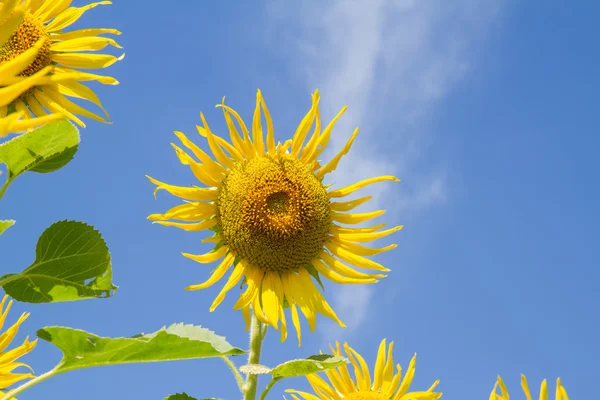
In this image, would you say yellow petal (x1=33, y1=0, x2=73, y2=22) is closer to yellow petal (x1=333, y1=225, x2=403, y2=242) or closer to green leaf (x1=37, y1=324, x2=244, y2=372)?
yellow petal (x1=333, y1=225, x2=403, y2=242)

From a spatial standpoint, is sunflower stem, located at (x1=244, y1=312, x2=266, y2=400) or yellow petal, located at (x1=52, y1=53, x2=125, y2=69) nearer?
sunflower stem, located at (x1=244, y1=312, x2=266, y2=400)

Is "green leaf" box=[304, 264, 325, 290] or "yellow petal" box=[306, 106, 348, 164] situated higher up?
"yellow petal" box=[306, 106, 348, 164]

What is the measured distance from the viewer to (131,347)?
2.30 meters

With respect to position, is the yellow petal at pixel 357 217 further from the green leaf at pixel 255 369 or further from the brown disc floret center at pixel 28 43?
the brown disc floret center at pixel 28 43

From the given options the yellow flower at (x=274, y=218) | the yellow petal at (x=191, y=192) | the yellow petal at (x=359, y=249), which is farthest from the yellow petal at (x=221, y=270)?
the yellow petal at (x=359, y=249)

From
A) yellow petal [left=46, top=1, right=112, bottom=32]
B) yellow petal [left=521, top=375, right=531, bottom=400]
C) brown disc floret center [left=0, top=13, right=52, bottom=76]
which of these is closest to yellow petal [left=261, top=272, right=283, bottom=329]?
yellow petal [left=521, top=375, right=531, bottom=400]

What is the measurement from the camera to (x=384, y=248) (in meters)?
4.56

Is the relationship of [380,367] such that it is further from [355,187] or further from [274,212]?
[274,212]

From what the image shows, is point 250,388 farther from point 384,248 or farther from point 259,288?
point 384,248

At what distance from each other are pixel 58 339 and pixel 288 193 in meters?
2.23

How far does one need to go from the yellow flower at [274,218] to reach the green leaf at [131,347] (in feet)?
5.36

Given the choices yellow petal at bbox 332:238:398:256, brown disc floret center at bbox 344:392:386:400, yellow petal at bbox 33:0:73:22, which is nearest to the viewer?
yellow petal at bbox 33:0:73:22

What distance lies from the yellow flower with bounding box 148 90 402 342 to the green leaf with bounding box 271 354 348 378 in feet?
2.21

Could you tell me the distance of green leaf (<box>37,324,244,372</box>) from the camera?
2271mm
